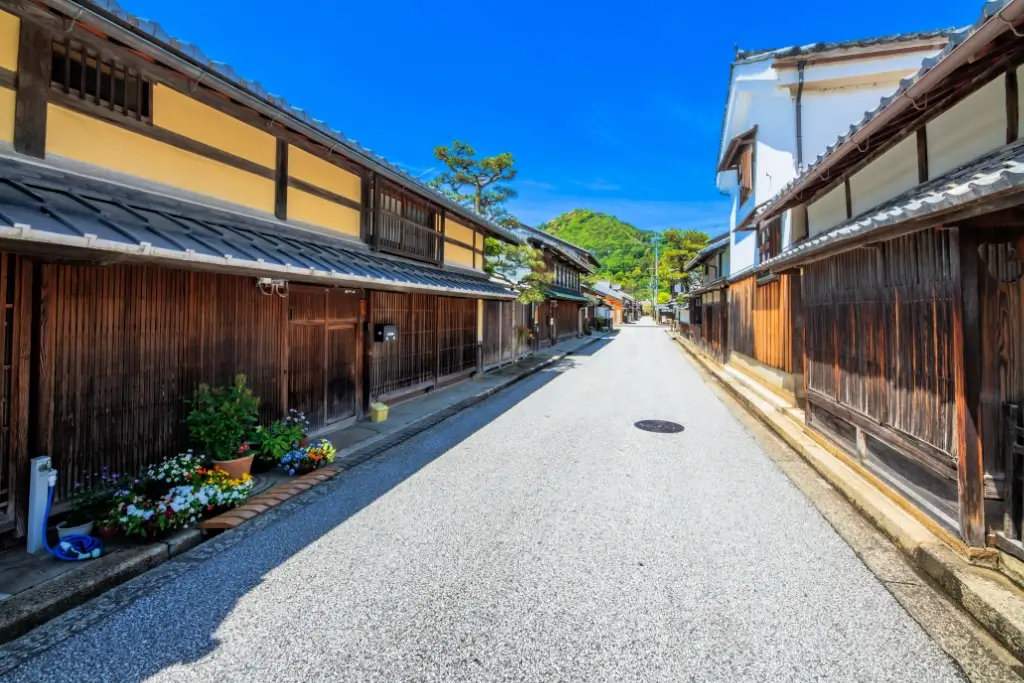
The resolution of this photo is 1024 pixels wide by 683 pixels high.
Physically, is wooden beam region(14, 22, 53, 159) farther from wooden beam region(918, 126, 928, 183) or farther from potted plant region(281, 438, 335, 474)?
wooden beam region(918, 126, 928, 183)

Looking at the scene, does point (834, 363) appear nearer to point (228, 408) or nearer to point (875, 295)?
point (875, 295)

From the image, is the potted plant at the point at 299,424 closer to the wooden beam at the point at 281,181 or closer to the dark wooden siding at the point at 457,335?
the wooden beam at the point at 281,181

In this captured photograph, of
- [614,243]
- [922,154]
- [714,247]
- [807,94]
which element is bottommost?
[922,154]

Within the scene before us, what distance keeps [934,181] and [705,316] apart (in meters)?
21.2

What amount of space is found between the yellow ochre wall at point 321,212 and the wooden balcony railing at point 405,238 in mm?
601

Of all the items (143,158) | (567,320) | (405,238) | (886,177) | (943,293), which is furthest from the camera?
(567,320)

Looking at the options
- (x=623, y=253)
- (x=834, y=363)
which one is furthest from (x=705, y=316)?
(x=623, y=253)

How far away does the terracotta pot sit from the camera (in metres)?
5.32

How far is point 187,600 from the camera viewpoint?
344 centimetres

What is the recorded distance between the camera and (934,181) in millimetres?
5047

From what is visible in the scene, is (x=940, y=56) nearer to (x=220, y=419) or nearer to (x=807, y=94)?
(x=220, y=419)

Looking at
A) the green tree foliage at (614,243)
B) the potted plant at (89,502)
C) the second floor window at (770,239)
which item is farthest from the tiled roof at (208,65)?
the green tree foliage at (614,243)

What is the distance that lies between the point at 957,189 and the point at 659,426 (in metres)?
6.63

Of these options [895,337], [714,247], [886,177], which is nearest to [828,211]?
[886,177]
